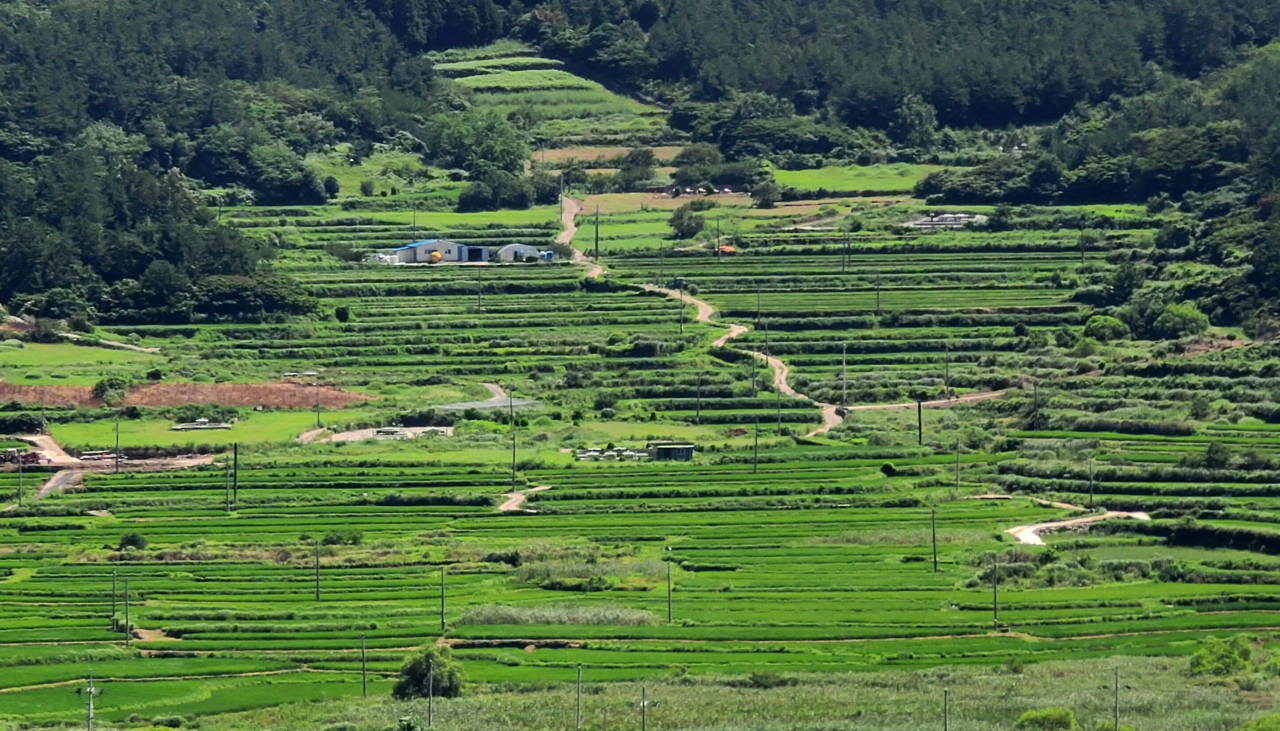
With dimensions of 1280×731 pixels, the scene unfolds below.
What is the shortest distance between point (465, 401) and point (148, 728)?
5975 cm

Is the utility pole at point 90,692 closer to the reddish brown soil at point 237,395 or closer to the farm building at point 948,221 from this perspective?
the reddish brown soil at point 237,395

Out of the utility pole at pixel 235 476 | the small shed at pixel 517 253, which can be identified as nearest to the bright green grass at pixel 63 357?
the utility pole at pixel 235 476

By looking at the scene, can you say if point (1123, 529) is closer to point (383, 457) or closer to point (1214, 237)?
point (383, 457)

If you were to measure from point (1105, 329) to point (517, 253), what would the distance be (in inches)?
1457

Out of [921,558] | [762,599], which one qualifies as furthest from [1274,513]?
[762,599]

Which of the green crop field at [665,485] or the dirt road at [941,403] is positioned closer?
the green crop field at [665,485]

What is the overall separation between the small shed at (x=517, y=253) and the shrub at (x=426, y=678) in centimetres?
8456

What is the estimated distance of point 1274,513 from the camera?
11606cm

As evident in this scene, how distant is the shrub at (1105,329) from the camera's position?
155375 millimetres

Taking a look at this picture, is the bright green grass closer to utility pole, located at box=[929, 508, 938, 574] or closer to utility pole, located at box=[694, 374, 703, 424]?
utility pole, located at box=[694, 374, 703, 424]

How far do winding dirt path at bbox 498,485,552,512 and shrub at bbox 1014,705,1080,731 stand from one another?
41.6m

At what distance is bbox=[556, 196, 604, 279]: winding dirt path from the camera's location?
17162cm

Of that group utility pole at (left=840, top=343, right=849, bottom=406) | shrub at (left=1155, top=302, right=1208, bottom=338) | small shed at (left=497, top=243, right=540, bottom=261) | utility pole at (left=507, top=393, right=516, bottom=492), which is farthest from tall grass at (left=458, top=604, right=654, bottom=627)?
small shed at (left=497, top=243, right=540, bottom=261)

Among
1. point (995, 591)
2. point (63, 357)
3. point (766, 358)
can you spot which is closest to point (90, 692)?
point (995, 591)
